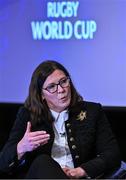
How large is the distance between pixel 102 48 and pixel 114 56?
108 millimetres

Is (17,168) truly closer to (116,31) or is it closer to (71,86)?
(71,86)

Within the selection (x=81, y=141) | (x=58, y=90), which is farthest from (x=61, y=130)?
(x=58, y=90)

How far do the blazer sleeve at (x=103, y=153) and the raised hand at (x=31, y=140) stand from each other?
0.30 m

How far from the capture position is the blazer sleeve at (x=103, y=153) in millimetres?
2361

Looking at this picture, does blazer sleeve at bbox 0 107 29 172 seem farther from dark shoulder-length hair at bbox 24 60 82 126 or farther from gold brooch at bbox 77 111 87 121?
gold brooch at bbox 77 111 87 121

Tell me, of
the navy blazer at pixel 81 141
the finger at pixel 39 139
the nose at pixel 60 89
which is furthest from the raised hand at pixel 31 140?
the nose at pixel 60 89

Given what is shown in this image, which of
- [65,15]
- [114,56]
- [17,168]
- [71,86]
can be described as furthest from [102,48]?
[17,168]

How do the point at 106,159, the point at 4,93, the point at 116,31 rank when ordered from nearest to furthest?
the point at 106,159 < the point at 116,31 < the point at 4,93

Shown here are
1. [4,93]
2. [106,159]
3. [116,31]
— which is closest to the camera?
[106,159]

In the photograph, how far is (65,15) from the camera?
349cm

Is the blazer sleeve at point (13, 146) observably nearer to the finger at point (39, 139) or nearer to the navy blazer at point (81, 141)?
the navy blazer at point (81, 141)

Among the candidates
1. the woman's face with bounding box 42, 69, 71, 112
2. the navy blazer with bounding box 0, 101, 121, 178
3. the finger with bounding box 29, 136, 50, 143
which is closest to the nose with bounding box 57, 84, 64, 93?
the woman's face with bounding box 42, 69, 71, 112

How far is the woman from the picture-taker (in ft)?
7.82

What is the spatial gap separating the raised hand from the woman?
0.04m
